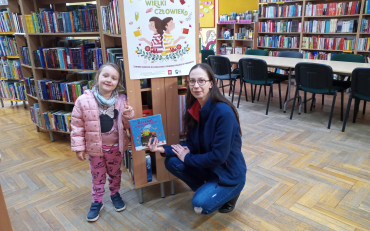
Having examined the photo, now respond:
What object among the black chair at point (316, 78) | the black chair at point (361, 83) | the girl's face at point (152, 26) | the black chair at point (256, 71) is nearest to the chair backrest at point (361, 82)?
the black chair at point (361, 83)

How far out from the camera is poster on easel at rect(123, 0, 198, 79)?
180cm

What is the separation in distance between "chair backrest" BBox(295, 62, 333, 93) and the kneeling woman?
2322 millimetres

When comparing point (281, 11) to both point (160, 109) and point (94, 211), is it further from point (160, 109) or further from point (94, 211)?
point (94, 211)

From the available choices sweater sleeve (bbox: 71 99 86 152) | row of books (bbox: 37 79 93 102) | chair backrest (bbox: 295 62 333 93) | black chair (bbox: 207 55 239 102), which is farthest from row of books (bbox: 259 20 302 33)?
sweater sleeve (bbox: 71 99 86 152)

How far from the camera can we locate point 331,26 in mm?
5789

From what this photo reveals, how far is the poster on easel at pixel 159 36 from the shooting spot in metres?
1.80

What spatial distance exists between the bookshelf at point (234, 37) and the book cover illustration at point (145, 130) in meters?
5.73

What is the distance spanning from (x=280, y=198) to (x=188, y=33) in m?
1.50

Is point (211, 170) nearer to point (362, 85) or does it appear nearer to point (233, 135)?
point (233, 135)

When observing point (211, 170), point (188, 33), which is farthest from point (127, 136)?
point (188, 33)

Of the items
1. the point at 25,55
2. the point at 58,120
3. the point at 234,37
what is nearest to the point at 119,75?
the point at 58,120

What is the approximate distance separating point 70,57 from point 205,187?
221cm

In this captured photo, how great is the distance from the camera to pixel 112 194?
216cm

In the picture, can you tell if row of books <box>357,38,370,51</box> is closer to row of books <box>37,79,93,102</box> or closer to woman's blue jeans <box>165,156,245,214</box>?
woman's blue jeans <box>165,156,245,214</box>
